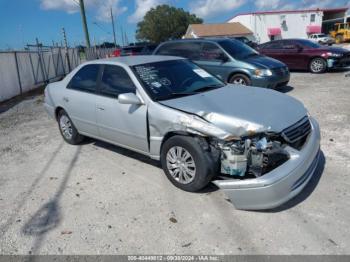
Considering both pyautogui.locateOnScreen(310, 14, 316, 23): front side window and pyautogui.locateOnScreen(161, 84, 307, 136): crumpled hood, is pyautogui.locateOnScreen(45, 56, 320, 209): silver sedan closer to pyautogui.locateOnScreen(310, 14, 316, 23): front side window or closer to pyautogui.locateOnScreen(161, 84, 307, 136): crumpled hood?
pyautogui.locateOnScreen(161, 84, 307, 136): crumpled hood

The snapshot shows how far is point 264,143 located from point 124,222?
169 centimetres

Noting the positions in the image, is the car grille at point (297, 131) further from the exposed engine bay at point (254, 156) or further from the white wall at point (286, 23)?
the white wall at point (286, 23)

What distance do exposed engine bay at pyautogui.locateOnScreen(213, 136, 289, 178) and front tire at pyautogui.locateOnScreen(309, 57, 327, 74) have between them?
34.8ft

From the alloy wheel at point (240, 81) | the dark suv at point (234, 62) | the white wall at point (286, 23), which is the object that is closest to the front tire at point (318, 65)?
the dark suv at point (234, 62)

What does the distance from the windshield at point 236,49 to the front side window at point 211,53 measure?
0.19 m

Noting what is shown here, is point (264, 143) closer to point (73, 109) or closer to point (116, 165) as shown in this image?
point (116, 165)

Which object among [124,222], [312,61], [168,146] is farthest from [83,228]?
[312,61]

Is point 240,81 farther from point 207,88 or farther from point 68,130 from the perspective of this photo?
point 68,130

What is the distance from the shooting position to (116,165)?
15.8 feet

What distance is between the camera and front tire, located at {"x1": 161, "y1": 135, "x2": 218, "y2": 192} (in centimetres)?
345

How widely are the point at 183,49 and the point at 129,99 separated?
609cm

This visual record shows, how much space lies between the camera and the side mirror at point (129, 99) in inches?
158

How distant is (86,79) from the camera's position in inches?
203

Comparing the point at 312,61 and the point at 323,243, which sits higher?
the point at 312,61
